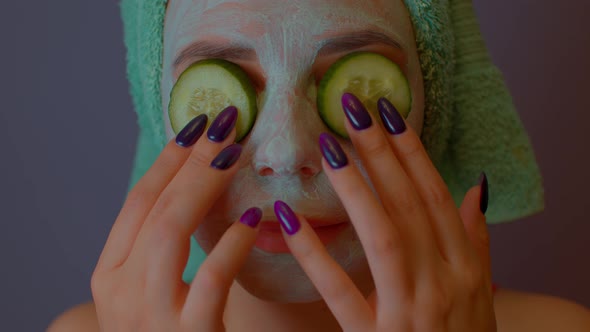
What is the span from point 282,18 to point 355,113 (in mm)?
153

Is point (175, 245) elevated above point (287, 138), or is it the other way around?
point (287, 138)

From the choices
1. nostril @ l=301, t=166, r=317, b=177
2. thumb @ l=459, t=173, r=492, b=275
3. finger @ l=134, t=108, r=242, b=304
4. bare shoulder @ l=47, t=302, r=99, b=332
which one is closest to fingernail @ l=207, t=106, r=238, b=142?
finger @ l=134, t=108, r=242, b=304

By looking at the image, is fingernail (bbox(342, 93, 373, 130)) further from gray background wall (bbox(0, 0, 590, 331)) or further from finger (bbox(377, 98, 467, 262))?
gray background wall (bbox(0, 0, 590, 331))

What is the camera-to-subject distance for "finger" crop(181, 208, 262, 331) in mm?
831

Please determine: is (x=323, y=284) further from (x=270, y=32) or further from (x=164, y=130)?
(x=164, y=130)

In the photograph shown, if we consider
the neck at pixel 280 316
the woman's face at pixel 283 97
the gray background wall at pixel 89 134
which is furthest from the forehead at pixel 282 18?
the gray background wall at pixel 89 134

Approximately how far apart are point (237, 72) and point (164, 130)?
0.87 ft

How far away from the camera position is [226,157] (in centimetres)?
87

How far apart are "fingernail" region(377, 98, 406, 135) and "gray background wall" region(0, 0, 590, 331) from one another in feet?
2.93

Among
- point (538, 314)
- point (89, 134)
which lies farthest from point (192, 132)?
point (89, 134)

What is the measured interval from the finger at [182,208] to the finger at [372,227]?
12cm

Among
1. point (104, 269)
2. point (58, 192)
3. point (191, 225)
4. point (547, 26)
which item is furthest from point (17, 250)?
point (547, 26)

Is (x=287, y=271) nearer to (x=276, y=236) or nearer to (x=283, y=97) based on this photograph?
(x=276, y=236)

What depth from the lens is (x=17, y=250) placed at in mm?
1662
